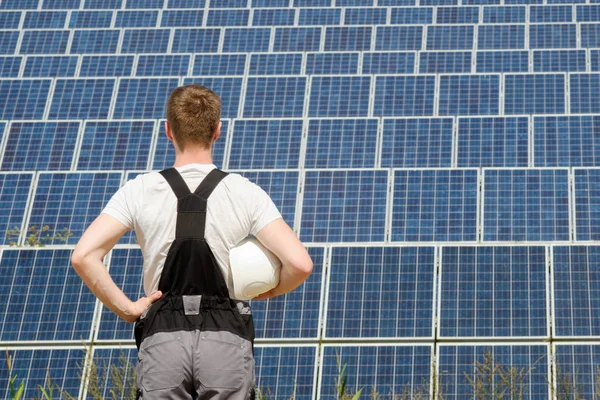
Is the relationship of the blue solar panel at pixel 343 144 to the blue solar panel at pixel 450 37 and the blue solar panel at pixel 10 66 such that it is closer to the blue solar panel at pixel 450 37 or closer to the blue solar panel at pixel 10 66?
the blue solar panel at pixel 450 37

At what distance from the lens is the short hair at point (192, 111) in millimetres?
4875

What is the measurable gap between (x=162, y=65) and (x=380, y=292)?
32.2 feet

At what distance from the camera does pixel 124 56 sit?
69.7ft

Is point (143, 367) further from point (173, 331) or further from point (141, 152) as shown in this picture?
point (141, 152)

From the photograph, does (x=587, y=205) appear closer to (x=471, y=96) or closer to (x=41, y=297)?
(x=471, y=96)

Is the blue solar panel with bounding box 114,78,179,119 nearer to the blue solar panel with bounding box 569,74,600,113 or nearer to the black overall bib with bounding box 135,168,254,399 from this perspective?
the blue solar panel with bounding box 569,74,600,113

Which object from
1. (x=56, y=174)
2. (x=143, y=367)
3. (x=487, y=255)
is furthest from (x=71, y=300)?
(x=143, y=367)

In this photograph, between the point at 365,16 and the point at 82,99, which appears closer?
the point at 82,99

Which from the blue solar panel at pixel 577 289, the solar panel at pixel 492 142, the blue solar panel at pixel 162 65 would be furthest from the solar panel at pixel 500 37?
the blue solar panel at pixel 577 289

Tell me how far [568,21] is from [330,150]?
28.1 ft

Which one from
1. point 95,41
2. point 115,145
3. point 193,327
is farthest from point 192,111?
point 95,41

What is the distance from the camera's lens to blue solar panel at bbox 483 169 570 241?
46.0 ft

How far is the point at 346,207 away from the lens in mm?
14453

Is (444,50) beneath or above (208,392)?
above
